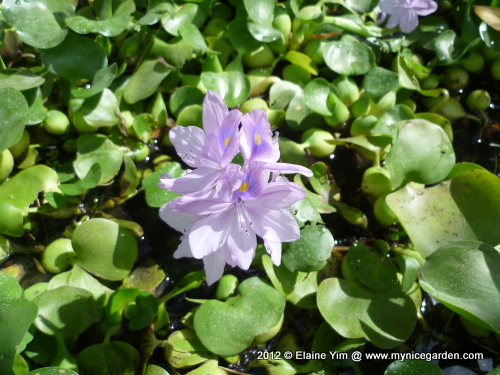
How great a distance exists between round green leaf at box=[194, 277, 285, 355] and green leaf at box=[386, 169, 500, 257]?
0.66m

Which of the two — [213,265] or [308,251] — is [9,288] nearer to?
[213,265]

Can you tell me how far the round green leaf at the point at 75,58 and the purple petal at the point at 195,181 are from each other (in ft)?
3.70

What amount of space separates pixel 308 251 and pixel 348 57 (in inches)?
47.0

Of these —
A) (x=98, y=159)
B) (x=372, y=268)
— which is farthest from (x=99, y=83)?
(x=372, y=268)

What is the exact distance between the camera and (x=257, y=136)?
46.9 inches

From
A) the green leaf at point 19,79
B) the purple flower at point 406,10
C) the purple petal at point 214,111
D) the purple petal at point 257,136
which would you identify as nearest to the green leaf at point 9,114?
the green leaf at point 19,79

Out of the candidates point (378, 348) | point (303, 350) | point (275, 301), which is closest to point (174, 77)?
point (275, 301)

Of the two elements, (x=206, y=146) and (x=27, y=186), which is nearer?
(x=206, y=146)

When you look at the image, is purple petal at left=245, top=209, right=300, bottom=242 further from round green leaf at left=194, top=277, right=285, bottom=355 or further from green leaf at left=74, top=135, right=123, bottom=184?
green leaf at left=74, top=135, right=123, bottom=184

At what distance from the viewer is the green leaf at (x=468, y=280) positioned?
1.41 m

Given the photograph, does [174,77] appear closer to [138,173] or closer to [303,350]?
[138,173]

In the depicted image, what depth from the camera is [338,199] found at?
2012mm

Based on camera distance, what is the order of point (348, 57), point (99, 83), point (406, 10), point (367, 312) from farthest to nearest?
1. point (406, 10)
2. point (348, 57)
3. point (99, 83)
4. point (367, 312)

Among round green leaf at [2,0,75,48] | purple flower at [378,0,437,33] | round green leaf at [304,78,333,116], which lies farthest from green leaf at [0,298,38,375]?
purple flower at [378,0,437,33]
